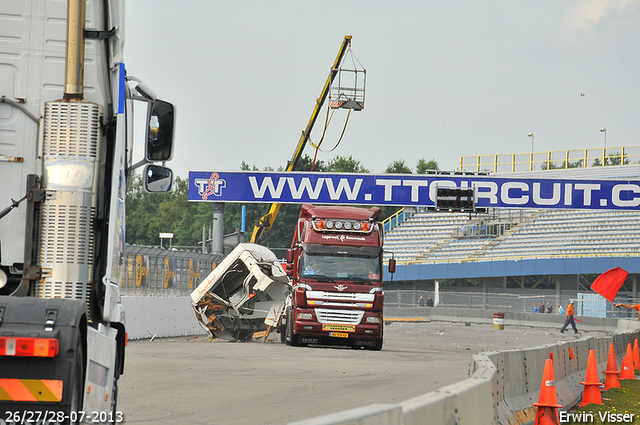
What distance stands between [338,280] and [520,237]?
3824 centimetres

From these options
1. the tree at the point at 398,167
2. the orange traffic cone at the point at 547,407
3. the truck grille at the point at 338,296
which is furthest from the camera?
the tree at the point at 398,167

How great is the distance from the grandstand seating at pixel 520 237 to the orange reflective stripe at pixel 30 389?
4954 cm

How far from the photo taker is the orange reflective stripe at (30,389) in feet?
16.1

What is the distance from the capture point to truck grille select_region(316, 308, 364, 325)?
2145cm

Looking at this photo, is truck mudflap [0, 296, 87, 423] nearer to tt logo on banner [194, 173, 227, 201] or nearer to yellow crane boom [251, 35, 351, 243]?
tt logo on banner [194, 173, 227, 201]

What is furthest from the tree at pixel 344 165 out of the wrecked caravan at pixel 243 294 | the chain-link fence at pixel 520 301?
the wrecked caravan at pixel 243 294

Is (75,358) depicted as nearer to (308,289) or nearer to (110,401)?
(110,401)

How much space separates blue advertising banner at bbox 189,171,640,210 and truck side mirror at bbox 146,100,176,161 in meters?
30.5

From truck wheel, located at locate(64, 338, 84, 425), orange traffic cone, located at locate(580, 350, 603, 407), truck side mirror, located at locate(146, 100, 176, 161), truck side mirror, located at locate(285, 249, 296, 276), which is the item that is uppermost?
truck side mirror, located at locate(146, 100, 176, 161)

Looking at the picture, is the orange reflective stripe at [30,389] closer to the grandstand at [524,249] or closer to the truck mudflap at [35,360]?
the truck mudflap at [35,360]

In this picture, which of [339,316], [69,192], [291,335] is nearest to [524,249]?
[291,335]

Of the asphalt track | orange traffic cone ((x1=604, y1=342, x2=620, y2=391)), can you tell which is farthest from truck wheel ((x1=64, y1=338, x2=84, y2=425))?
orange traffic cone ((x1=604, y1=342, x2=620, y2=391))

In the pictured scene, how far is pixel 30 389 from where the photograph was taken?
4.93 metres

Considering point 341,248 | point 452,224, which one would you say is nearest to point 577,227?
point 452,224
